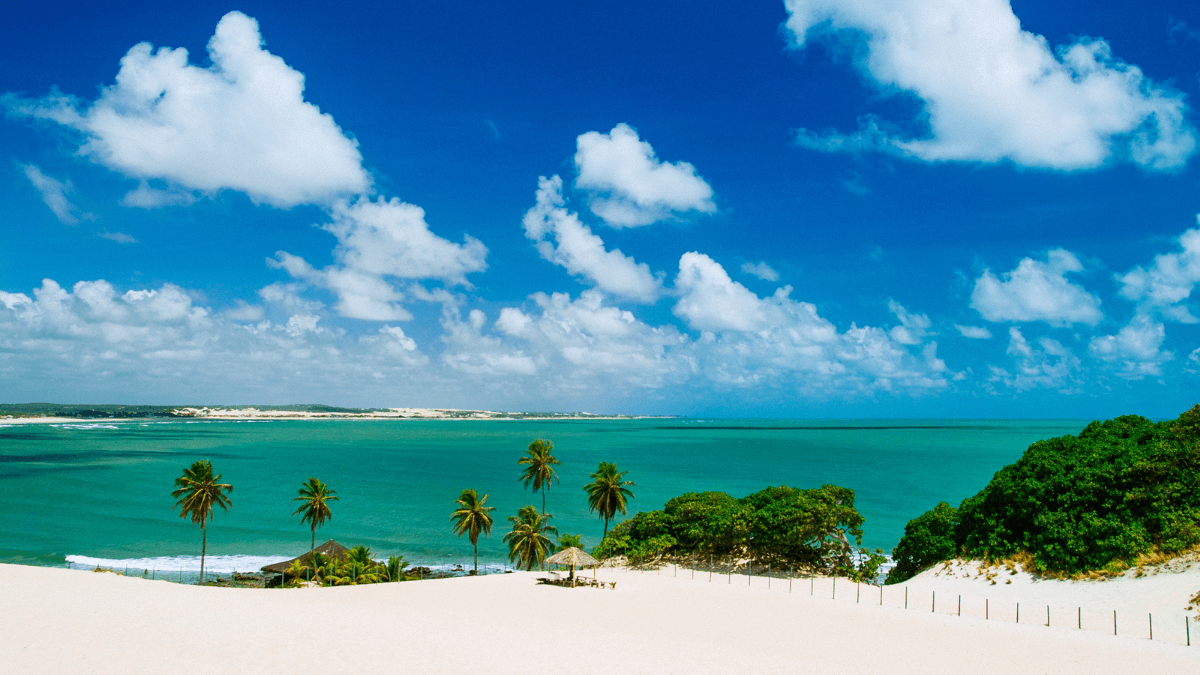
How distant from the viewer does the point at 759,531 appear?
40188 mm

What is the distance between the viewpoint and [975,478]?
107375 mm

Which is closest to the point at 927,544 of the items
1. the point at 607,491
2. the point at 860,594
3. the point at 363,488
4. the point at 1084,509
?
the point at 1084,509

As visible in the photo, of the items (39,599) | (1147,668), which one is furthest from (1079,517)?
(39,599)

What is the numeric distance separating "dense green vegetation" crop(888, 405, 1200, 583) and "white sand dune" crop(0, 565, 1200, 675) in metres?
8.84

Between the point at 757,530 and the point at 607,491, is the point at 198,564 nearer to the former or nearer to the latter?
the point at 607,491

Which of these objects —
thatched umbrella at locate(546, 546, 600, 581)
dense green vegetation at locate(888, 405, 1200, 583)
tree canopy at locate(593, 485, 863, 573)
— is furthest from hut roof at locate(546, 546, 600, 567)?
dense green vegetation at locate(888, 405, 1200, 583)

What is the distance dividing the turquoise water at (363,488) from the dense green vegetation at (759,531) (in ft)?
62.7

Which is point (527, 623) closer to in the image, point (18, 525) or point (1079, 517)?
point (1079, 517)

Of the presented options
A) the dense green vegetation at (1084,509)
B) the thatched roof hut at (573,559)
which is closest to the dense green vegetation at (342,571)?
the thatched roof hut at (573,559)

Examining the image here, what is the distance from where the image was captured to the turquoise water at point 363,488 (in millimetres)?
59325

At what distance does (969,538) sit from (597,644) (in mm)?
29447

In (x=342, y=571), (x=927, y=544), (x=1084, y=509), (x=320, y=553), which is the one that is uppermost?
(x=1084, y=509)

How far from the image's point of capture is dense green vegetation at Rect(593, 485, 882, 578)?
38969mm

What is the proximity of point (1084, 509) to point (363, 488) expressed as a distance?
87963 mm
